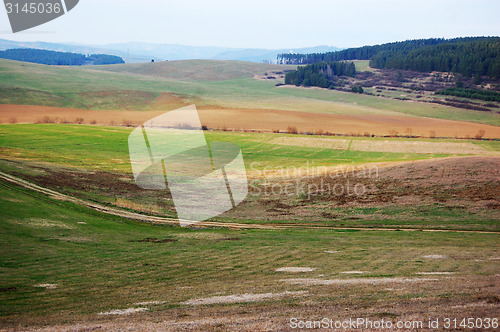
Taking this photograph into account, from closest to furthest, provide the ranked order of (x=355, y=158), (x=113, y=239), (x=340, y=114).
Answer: (x=113, y=239), (x=355, y=158), (x=340, y=114)

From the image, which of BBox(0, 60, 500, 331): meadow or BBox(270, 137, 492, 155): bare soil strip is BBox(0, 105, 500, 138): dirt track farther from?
BBox(0, 60, 500, 331): meadow

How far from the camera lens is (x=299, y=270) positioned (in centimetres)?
1930

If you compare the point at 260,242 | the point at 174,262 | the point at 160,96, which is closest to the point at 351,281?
the point at 174,262

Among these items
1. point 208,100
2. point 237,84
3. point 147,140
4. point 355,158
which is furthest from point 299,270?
point 237,84

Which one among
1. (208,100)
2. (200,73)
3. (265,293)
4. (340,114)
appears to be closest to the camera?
(265,293)

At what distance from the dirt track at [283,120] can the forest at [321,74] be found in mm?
63748

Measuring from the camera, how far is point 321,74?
6845 inches

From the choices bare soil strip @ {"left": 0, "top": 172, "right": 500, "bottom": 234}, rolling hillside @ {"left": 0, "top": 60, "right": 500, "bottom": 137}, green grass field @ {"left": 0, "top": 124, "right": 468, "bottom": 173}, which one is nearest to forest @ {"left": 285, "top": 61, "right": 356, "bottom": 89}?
rolling hillside @ {"left": 0, "top": 60, "right": 500, "bottom": 137}

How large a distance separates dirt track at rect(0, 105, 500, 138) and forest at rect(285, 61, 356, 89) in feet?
209

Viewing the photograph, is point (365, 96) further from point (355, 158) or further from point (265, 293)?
point (265, 293)

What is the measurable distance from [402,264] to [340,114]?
96959mm

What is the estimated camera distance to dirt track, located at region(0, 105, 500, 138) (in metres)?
87.2

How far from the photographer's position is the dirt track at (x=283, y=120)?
286ft

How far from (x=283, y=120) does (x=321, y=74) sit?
83222 millimetres
